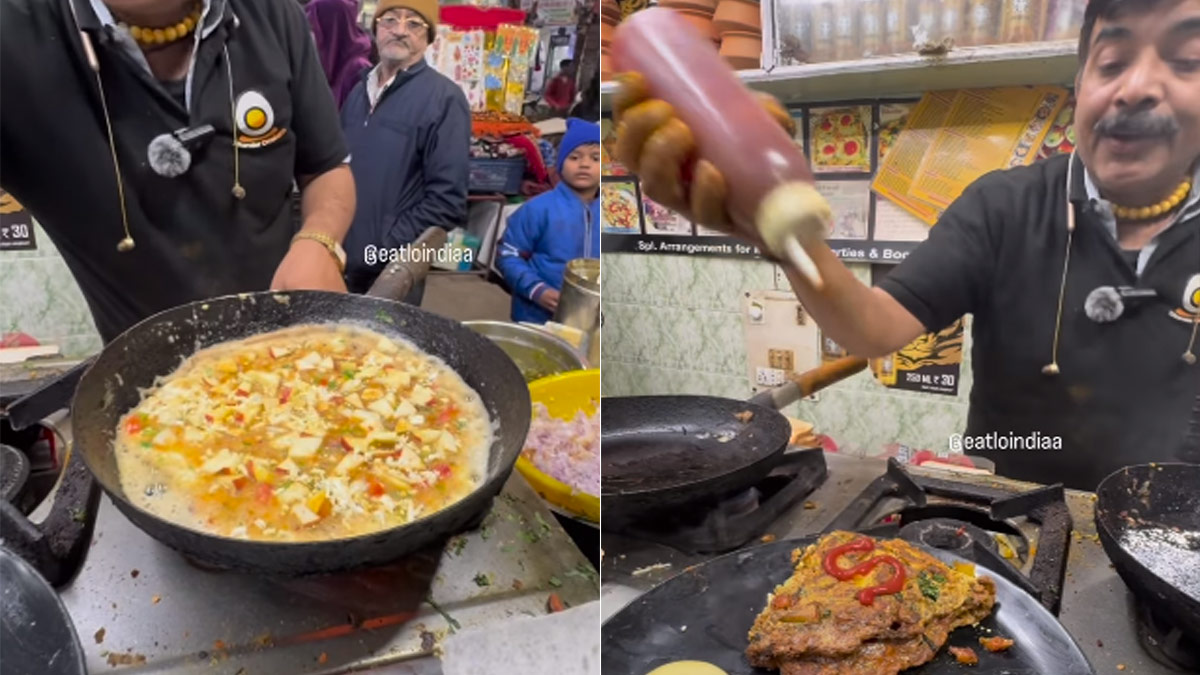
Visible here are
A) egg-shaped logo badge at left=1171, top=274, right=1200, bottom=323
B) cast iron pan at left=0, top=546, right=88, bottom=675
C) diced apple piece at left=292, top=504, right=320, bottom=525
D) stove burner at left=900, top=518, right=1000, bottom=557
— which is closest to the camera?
cast iron pan at left=0, top=546, right=88, bottom=675

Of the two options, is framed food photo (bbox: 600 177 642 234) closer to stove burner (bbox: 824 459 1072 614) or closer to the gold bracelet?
the gold bracelet

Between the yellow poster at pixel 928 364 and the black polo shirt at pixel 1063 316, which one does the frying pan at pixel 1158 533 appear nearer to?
the black polo shirt at pixel 1063 316

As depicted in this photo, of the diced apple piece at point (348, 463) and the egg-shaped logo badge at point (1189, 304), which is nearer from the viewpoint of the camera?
the diced apple piece at point (348, 463)

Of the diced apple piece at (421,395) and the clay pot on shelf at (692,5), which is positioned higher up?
the clay pot on shelf at (692,5)

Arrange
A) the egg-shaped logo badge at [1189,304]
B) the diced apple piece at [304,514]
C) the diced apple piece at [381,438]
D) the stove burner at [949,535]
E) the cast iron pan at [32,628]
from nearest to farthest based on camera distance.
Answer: the cast iron pan at [32,628], the diced apple piece at [304,514], the diced apple piece at [381,438], the stove burner at [949,535], the egg-shaped logo badge at [1189,304]

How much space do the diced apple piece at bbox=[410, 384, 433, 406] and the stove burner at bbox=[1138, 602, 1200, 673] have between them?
28.2 inches

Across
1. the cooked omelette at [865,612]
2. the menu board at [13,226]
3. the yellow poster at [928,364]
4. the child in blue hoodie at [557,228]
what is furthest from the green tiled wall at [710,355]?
the menu board at [13,226]

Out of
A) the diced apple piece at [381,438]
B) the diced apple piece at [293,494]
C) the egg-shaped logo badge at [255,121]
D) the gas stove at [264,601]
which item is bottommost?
the gas stove at [264,601]

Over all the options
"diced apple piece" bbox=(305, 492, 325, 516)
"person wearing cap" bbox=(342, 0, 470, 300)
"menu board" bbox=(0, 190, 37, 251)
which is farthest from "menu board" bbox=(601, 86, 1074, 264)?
"menu board" bbox=(0, 190, 37, 251)

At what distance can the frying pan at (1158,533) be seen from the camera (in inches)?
26.3

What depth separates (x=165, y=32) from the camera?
576 millimetres

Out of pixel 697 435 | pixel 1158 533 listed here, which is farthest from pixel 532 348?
pixel 1158 533

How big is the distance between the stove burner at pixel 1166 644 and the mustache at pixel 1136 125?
538mm

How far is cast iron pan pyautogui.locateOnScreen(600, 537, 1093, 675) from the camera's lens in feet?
2.25
